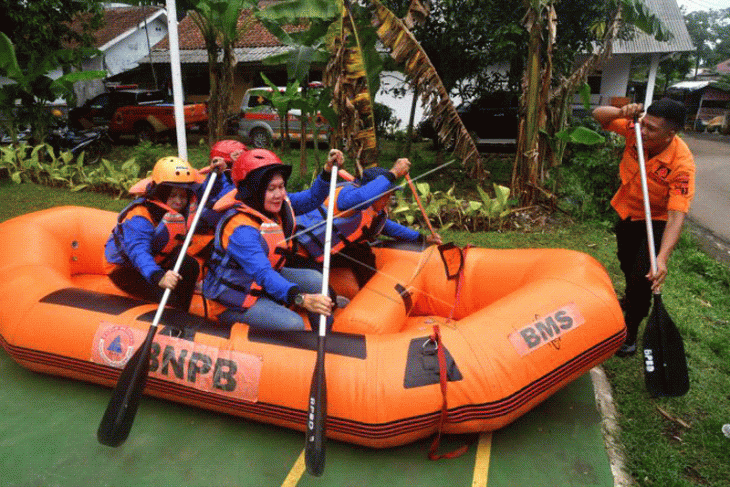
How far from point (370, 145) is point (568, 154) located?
523 cm

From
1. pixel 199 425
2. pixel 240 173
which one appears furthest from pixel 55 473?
pixel 240 173

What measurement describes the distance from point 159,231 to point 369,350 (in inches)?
77.3

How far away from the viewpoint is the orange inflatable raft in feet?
9.97

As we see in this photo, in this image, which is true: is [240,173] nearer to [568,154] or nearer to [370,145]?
[370,145]

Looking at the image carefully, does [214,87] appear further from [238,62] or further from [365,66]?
[238,62]

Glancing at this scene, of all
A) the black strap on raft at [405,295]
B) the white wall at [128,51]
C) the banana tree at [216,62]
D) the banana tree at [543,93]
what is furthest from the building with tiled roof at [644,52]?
the white wall at [128,51]

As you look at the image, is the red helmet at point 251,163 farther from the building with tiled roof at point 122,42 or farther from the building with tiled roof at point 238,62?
the building with tiled roof at point 122,42

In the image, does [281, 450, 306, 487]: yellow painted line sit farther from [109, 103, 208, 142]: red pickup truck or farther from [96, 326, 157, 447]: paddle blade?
[109, 103, 208, 142]: red pickup truck

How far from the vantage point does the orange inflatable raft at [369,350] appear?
9.97 feet

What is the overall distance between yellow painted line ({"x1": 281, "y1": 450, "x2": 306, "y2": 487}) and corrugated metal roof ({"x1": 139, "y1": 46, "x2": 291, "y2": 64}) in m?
17.0

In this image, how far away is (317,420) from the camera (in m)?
2.82

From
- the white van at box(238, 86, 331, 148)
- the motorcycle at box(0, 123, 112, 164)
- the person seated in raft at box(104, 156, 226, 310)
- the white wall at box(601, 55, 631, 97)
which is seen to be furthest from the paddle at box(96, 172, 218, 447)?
the white wall at box(601, 55, 631, 97)

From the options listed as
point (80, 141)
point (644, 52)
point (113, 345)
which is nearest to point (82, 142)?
point (80, 141)

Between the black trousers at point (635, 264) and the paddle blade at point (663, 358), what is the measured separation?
0.38 meters
